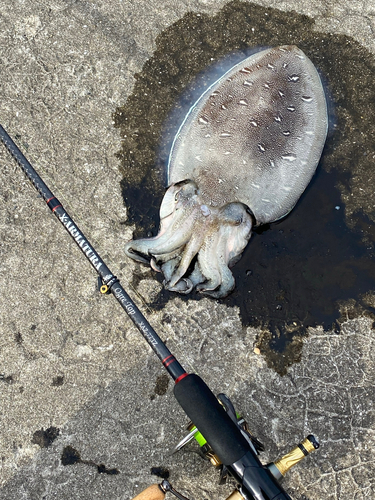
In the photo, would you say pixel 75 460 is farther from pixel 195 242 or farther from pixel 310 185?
pixel 310 185

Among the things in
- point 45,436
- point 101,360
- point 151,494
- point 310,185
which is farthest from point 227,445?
point 310,185

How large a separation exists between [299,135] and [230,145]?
841 mm

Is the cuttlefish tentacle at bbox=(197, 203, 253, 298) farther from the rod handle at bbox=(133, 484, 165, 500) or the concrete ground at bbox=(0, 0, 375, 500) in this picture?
the rod handle at bbox=(133, 484, 165, 500)

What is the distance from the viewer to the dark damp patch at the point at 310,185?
15.4 ft

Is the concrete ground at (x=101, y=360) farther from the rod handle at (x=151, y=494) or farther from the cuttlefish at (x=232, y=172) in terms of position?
the rod handle at (x=151, y=494)

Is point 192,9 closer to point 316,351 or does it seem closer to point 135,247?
point 135,247

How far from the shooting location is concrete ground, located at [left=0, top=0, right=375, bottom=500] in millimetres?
4223

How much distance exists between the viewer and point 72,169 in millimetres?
4949

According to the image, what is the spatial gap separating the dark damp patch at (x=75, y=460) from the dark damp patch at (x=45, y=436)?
0.58 feet

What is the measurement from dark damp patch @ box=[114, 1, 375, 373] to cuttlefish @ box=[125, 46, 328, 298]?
1.60 ft

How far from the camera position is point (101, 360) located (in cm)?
446

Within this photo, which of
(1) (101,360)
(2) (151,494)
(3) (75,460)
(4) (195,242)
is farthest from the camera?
(1) (101,360)

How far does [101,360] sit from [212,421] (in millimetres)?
1805

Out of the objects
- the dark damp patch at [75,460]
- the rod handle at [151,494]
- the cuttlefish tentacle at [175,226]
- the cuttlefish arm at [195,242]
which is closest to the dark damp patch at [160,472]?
the dark damp patch at [75,460]
